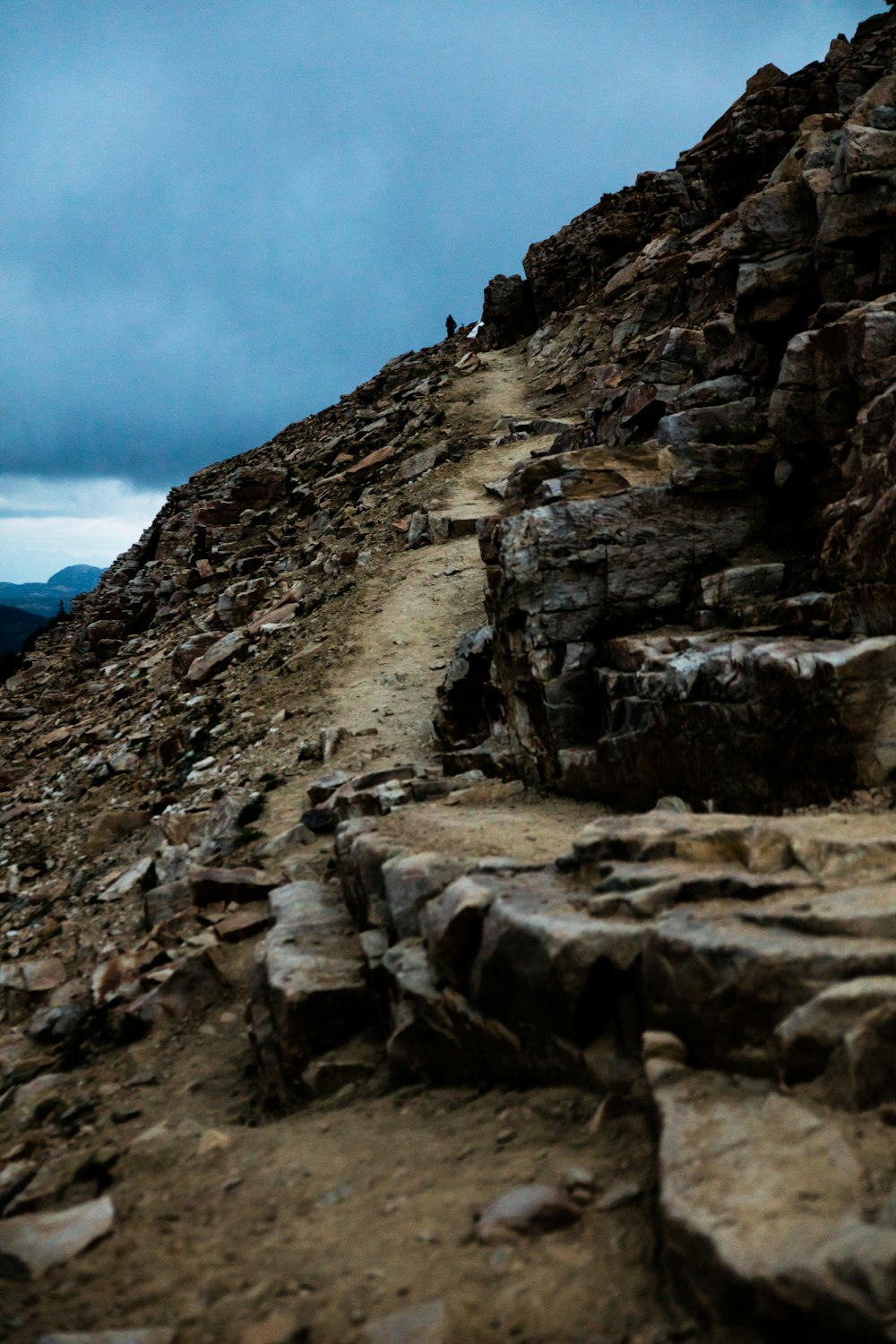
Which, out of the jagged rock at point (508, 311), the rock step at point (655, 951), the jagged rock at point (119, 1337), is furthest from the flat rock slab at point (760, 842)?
the jagged rock at point (508, 311)

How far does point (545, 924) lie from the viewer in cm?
535

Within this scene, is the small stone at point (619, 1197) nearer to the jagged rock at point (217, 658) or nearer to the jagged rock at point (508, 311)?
the jagged rock at point (217, 658)

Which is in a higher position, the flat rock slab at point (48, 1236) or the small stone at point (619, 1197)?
the small stone at point (619, 1197)

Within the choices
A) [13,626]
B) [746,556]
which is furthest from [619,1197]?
[13,626]

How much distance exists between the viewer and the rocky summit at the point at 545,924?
382 cm

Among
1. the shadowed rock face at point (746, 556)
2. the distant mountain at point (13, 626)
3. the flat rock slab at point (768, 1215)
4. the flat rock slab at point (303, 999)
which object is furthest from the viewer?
the distant mountain at point (13, 626)

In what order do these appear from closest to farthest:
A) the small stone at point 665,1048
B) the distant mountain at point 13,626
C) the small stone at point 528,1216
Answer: the small stone at point 528,1216
the small stone at point 665,1048
the distant mountain at point 13,626

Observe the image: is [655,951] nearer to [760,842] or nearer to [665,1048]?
[665,1048]

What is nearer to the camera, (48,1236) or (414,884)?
(48,1236)

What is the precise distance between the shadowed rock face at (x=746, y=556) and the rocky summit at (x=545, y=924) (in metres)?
0.05

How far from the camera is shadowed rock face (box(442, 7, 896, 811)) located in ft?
25.5

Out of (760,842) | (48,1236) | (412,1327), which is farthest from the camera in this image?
(760,842)

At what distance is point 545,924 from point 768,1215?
2185mm

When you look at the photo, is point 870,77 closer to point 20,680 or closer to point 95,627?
point 95,627
